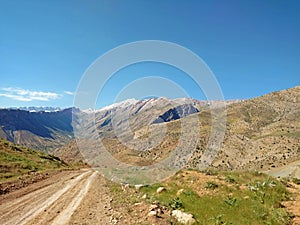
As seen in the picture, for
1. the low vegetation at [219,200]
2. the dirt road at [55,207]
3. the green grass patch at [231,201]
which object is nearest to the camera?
the green grass patch at [231,201]

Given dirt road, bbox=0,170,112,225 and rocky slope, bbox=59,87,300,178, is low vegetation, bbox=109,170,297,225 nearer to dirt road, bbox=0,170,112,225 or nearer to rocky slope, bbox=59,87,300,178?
dirt road, bbox=0,170,112,225

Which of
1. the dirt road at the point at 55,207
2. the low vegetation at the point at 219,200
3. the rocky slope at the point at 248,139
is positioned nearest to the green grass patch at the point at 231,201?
the low vegetation at the point at 219,200

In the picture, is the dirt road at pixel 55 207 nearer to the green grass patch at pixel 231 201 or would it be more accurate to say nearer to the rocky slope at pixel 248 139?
the green grass patch at pixel 231 201

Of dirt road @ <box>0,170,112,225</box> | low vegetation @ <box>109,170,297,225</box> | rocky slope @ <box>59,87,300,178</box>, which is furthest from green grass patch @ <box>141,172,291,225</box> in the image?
rocky slope @ <box>59,87,300,178</box>

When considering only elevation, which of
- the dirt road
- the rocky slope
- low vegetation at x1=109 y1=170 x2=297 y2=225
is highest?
the rocky slope

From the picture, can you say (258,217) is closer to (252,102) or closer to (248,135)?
(248,135)

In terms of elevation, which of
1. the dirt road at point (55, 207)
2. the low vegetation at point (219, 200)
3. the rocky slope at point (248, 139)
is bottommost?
the dirt road at point (55, 207)

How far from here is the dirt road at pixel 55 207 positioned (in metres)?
14.5

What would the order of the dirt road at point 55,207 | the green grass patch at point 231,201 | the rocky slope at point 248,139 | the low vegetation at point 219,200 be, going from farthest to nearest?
the rocky slope at point 248,139
the dirt road at point 55,207
the low vegetation at point 219,200
the green grass patch at point 231,201

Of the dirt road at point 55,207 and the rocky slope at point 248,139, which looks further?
the rocky slope at point 248,139

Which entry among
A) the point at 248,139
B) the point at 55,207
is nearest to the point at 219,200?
the point at 55,207

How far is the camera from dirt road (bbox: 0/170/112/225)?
14.5m

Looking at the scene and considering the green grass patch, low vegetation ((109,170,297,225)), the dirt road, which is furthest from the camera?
the dirt road

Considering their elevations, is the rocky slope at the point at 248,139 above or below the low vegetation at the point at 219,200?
Answer: above
